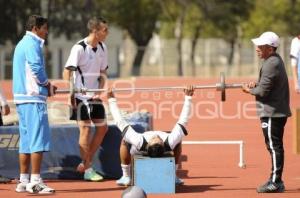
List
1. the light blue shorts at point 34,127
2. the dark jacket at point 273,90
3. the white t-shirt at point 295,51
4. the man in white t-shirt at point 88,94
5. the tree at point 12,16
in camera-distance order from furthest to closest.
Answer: the tree at point 12,16
the white t-shirt at point 295,51
the man in white t-shirt at point 88,94
the light blue shorts at point 34,127
the dark jacket at point 273,90

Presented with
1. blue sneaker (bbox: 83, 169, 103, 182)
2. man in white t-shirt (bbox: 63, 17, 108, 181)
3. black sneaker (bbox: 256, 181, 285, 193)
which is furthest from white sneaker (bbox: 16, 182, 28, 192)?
black sneaker (bbox: 256, 181, 285, 193)

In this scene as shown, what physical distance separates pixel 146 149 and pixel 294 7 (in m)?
54.7

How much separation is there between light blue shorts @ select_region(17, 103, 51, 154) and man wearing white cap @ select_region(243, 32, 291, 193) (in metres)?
2.42

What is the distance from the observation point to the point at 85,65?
11.2 metres

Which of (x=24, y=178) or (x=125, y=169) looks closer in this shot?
(x=24, y=178)

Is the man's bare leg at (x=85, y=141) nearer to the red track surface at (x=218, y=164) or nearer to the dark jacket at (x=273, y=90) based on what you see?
the red track surface at (x=218, y=164)

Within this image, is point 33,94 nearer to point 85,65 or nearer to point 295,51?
point 85,65

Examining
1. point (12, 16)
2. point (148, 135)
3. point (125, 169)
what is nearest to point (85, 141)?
point (125, 169)

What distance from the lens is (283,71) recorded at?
396 inches

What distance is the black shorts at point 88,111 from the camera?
36.5ft

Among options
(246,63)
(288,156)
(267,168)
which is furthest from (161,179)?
(246,63)

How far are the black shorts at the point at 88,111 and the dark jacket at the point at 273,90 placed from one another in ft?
7.26

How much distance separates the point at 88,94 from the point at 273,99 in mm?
2515

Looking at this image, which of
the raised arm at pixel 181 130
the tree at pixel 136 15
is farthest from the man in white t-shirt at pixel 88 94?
the tree at pixel 136 15
